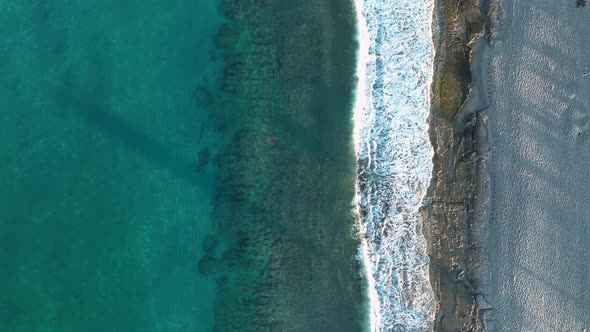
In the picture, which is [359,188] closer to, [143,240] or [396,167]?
[396,167]

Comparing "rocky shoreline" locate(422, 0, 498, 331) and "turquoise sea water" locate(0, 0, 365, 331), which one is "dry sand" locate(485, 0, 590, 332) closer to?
"rocky shoreline" locate(422, 0, 498, 331)

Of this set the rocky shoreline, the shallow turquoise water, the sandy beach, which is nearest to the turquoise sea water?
the shallow turquoise water

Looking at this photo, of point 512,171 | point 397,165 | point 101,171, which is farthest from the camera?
point 101,171

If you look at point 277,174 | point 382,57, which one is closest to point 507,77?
point 382,57

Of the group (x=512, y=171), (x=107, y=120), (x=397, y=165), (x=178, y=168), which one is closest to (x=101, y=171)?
(x=107, y=120)

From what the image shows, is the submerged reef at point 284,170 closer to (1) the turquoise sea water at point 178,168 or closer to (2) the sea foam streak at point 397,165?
(1) the turquoise sea water at point 178,168

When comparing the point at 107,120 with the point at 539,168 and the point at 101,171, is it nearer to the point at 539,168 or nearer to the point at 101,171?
the point at 101,171
